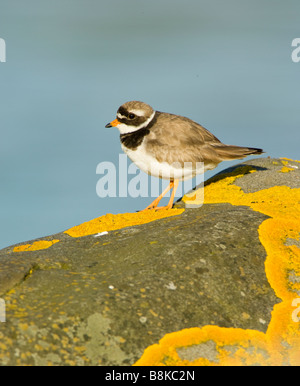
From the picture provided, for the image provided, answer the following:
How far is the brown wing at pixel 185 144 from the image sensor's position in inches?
414

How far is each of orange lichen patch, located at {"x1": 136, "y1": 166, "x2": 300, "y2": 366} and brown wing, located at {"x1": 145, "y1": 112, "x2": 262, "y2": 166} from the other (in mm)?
2852

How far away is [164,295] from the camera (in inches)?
219

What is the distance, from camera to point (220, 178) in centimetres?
1127

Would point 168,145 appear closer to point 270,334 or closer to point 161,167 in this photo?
point 161,167

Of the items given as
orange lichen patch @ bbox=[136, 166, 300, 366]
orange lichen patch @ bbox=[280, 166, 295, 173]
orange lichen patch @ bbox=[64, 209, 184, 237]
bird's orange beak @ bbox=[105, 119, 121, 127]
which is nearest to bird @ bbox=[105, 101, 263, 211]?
bird's orange beak @ bbox=[105, 119, 121, 127]

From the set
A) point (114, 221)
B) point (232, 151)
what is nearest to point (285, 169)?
point (232, 151)

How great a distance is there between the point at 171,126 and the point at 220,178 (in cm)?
173

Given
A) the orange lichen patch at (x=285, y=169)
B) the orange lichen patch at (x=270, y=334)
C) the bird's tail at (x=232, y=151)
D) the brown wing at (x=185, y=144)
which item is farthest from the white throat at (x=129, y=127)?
the orange lichen patch at (x=270, y=334)

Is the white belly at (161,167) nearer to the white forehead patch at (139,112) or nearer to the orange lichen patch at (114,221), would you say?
the white forehead patch at (139,112)

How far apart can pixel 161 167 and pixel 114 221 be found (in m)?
2.01

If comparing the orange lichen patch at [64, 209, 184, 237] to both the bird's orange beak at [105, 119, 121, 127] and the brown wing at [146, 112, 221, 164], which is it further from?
the bird's orange beak at [105, 119, 121, 127]

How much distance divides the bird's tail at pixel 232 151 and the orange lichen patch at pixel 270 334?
2.95 meters
